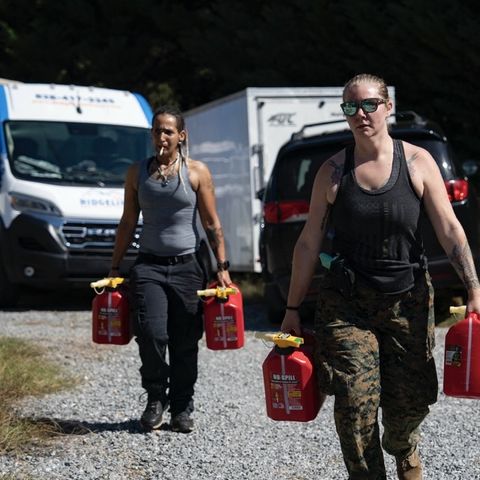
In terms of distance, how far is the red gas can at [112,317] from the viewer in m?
6.52

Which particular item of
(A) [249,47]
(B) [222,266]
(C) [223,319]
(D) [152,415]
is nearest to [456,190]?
(B) [222,266]

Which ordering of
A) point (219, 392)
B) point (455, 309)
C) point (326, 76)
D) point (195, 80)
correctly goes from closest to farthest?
point (455, 309)
point (219, 392)
point (326, 76)
point (195, 80)

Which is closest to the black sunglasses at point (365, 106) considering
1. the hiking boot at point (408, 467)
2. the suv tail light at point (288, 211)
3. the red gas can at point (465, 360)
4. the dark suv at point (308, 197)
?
the red gas can at point (465, 360)

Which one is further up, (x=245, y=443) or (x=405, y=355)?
(x=405, y=355)

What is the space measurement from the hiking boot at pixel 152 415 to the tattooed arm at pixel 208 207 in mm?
764

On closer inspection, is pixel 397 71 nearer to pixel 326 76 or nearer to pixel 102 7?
pixel 326 76

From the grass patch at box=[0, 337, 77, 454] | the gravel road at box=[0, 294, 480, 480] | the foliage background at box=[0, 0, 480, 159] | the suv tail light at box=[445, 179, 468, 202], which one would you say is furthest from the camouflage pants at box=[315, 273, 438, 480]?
the foliage background at box=[0, 0, 480, 159]

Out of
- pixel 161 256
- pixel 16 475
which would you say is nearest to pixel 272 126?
pixel 161 256

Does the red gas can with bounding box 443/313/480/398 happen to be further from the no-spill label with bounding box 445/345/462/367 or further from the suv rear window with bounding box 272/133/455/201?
the suv rear window with bounding box 272/133/455/201

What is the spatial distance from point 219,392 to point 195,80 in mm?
16428

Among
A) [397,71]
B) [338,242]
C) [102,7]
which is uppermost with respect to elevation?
[102,7]

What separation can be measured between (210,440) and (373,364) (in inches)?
83.2

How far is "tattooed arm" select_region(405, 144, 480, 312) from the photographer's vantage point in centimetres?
439

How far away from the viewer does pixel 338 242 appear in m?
4.52
